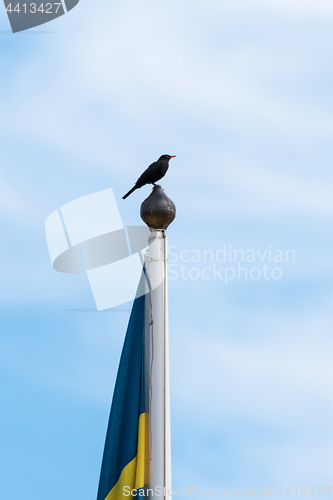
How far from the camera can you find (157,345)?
478 centimetres

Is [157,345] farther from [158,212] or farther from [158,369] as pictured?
[158,212]

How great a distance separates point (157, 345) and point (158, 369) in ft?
0.72

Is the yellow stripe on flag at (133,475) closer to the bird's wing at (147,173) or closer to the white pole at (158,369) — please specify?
the white pole at (158,369)

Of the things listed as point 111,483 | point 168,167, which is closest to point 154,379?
point 111,483

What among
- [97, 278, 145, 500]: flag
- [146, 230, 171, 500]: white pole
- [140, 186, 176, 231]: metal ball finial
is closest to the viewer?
[146, 230, 171, 500]: white pole

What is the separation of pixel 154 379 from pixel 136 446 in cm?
60

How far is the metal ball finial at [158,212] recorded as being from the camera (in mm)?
5242

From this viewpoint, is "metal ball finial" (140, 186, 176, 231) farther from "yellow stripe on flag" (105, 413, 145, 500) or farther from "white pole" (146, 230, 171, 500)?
"yellow stripe on flag" (105, 413, 145, 500)

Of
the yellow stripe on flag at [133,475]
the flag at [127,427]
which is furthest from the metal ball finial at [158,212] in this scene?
the yellow stripe on flag at [133,475]

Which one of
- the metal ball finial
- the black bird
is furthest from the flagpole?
the black bird

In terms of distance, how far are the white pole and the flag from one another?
9 centimetres

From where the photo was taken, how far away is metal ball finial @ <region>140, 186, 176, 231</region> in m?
5.24

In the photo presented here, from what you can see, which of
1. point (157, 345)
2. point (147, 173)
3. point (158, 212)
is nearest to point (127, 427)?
point (157, 345)

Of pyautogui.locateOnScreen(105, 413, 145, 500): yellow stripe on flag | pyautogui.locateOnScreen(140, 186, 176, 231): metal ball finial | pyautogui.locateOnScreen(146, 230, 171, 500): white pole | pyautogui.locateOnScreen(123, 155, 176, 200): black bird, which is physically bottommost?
pyautogui.locateOnScreen(105, 413, 145, 500): yellow stripe on flag
